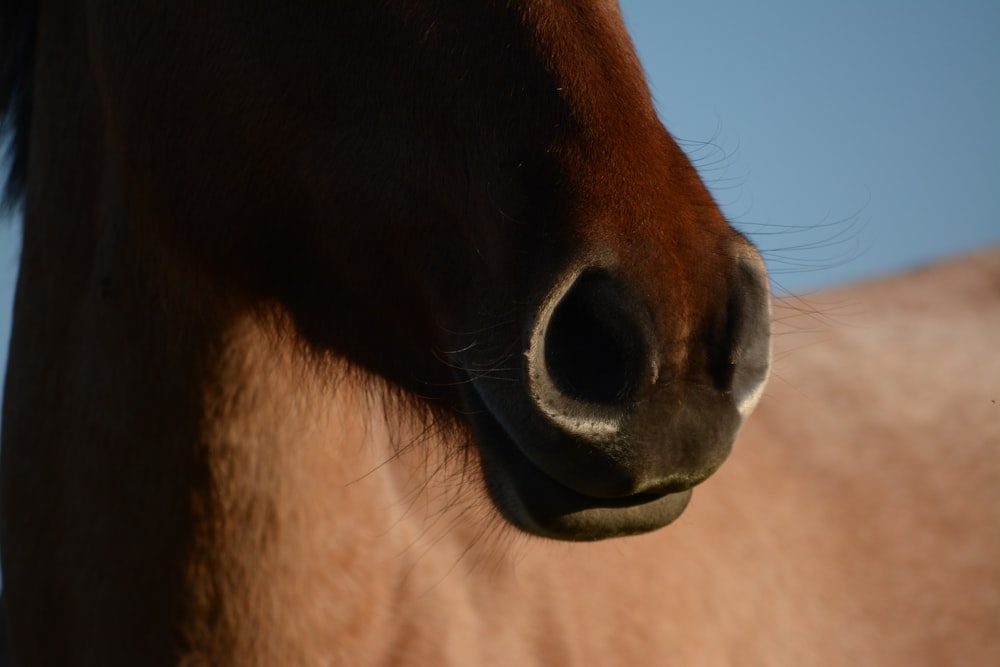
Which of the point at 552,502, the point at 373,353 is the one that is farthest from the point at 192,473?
the point at 552,502

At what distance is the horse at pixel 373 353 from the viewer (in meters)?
1.53

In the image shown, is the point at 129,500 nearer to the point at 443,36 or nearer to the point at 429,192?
the point at 429,192

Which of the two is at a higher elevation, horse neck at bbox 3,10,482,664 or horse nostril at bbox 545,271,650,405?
horse nostril at bbox 545,271,650,405

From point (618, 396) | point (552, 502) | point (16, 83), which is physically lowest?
point (552, 502)

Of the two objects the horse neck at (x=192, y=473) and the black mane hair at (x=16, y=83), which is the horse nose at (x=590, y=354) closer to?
the horse neck at (x=192, y=473)

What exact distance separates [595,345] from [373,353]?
683 millimetres

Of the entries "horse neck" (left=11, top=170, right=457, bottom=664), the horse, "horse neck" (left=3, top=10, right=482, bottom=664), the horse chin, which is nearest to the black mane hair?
the horse

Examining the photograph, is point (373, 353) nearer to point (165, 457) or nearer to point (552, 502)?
point (165, 457)

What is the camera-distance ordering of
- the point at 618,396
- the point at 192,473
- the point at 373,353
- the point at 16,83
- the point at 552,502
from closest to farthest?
the point at 618,396 → the point at 552,502 → the point at 373,353 → the point at 192,473 → the point at 16,83

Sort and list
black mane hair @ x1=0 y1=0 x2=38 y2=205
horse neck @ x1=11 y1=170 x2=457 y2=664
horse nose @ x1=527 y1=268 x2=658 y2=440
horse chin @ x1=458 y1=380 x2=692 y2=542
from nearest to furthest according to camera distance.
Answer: horse nose @ x1=527 y1=268 x2=658 y2=440, horse chin @ x1=458 y1=380 x2=692 y2=542, horse neck @ x1=11 y1=170 x2=457 y2=664, black mane hair @ x1=0 y1=0 x2=38 y2=205

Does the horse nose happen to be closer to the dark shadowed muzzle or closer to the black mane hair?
the dark shadowed muzzle

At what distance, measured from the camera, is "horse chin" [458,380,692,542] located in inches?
62.2

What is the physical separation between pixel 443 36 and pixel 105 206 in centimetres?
100

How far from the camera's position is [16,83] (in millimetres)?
2611
